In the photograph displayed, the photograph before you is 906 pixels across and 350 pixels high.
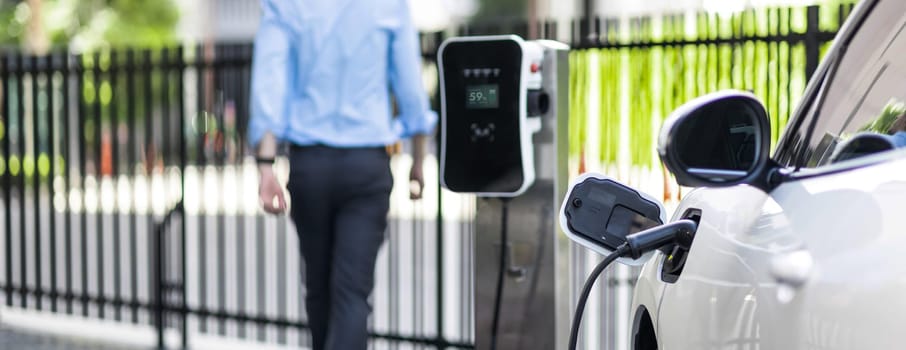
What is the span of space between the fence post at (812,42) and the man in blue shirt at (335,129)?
181cm

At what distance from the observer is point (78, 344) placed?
24.0ft

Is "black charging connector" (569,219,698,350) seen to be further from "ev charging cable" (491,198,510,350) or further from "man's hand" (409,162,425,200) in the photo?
"man's hand" (409,162,425,200)

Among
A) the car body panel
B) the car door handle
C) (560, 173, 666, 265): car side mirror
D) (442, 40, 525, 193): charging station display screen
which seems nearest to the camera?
the car body panel

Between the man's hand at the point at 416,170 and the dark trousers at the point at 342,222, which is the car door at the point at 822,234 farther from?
the man's hand at the point at 416,170

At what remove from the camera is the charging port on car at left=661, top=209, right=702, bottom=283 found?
8.04ft

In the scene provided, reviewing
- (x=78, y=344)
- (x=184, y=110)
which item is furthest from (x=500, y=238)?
(x=78, y=344)

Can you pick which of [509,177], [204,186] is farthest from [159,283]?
[509,177]

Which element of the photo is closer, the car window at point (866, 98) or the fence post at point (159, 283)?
the car window at point (866, 98)

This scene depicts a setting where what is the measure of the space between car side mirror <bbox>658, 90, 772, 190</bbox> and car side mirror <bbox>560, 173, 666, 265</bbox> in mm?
585

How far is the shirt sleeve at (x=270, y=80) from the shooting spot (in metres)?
4.39

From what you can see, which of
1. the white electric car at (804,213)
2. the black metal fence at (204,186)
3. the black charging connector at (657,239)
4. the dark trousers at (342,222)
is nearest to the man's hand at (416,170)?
the dark trousers at (342,222)

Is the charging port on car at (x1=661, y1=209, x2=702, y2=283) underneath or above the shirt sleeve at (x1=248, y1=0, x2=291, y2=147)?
underneath

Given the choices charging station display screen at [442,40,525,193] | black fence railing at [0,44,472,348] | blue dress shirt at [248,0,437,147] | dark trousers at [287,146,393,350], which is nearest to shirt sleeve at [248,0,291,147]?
blue dress shirt at [248,0,437,147]

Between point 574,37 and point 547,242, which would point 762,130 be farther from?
point 574,37
